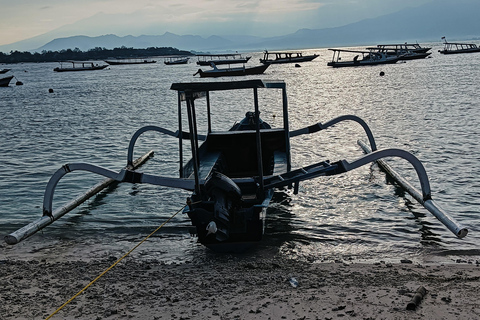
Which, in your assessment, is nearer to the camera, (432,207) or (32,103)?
(432,207)

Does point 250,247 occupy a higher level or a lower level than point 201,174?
lower

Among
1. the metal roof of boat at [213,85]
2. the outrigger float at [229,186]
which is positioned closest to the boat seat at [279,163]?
the outrigger float at [229,186]

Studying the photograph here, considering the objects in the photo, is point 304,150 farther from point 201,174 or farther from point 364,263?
point 364,263

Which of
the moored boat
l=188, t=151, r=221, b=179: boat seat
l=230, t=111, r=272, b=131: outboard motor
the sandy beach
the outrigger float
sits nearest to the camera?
the sandy beach

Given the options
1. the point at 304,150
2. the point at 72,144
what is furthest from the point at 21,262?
the point at 72,144

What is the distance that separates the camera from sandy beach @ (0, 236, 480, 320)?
6168mm

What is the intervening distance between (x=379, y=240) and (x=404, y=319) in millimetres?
3315

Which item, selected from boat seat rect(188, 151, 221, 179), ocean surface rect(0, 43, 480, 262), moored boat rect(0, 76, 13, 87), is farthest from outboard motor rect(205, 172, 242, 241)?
moored boat rect(0, 76, 13, 87)

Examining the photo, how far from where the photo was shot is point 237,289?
6859 millimetres

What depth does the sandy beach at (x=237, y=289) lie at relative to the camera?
617 cm

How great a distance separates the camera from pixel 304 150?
698 inches

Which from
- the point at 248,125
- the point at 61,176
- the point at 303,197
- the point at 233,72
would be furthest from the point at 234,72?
the point at 61,176

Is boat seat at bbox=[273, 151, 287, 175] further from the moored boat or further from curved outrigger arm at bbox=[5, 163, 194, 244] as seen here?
the moored boat

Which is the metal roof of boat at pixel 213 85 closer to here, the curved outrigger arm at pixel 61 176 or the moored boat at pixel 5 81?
the curved outrigger arm at pixel 61 176
